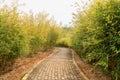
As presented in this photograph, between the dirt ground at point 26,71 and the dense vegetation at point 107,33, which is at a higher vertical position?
the dense vegetation at point 107,33

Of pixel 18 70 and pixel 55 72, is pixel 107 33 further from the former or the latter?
pixel 18 70

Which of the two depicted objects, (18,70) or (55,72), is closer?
(55,72)

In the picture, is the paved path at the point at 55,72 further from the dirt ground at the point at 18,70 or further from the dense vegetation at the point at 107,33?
the dense vegetation at the point at 107,33

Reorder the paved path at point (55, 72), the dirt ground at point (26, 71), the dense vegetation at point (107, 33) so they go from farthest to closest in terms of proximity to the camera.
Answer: the dirt ground at point (26, 71) < the paved path at point (55, 72) < the dense vegetation at point (107, 33)

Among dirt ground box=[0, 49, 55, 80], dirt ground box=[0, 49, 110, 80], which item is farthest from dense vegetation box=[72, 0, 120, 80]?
dirt ground box=[0, 49, 55, 80]

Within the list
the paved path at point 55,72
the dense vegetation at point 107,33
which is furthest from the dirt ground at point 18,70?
the dense vegetation at point 107,33

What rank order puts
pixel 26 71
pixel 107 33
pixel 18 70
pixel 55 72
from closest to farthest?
pixel 107 33, pixel 55 72, pixel 26 71, pixel 18 70

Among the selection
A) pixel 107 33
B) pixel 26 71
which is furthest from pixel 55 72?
pixel 107 33

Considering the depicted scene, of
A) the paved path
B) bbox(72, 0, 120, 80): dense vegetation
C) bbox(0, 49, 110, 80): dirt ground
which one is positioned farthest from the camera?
bbox(0, 49, 110, 80): dirt ground

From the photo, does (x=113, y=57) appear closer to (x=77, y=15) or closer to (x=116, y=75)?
(x=116, y=75)

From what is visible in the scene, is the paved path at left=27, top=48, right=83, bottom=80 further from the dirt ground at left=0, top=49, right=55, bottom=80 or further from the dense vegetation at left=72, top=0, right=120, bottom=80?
the dense vegetation at left=72, top=0, right=120, bottom=80

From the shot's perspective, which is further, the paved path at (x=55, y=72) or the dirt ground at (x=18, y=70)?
the dirt ground at (x=18, y=70)

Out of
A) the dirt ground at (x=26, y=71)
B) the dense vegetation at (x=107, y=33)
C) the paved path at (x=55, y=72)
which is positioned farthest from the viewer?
the dirt ground at (x=26, y=71)

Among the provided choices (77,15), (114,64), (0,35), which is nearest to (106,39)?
(114,64)
